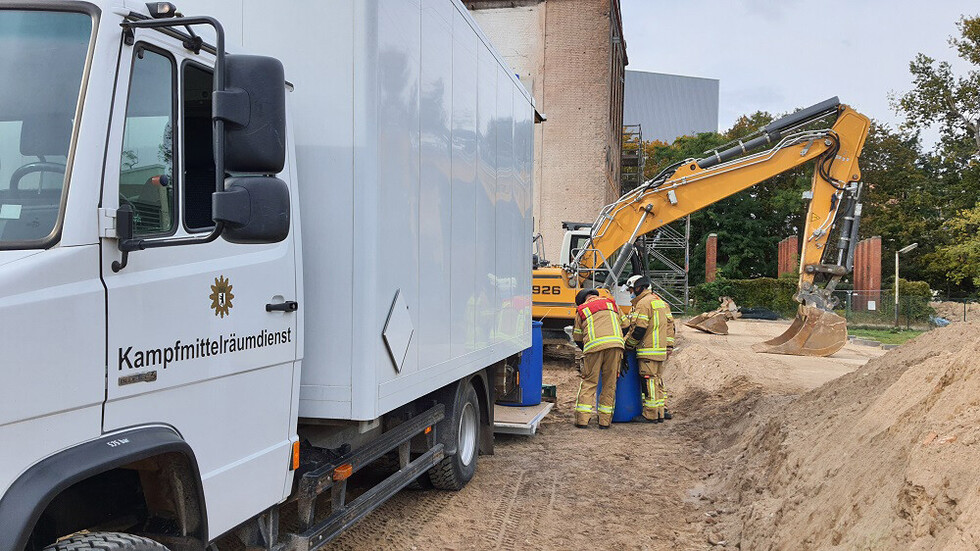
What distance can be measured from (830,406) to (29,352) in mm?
7068

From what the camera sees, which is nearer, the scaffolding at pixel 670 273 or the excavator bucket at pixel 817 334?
the excavator bucket at pixel 817 334

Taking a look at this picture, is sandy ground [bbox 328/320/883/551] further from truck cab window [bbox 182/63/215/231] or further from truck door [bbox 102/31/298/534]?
truck cab window [bbox 182/63/215/231]

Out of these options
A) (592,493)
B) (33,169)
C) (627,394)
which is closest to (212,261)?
(33,169)

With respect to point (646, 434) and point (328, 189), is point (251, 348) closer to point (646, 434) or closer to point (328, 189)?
point (328, 189)

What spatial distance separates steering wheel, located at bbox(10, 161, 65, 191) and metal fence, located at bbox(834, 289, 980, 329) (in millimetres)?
32331

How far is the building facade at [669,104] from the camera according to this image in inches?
2790

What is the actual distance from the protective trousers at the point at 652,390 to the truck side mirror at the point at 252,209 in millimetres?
8553

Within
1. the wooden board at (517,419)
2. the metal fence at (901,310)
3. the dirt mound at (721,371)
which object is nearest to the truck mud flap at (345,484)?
the wooden board at (517,419)

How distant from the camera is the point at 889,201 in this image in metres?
52.0

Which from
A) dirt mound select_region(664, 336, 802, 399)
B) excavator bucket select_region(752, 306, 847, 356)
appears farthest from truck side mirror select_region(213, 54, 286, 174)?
excavator bucket select_region(752, 306, 847, 356)

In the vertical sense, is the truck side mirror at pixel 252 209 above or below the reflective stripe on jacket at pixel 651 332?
above

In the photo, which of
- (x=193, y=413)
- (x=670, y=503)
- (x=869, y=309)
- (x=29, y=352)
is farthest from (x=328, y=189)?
(x=869, y=309)

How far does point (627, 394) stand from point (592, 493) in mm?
3965

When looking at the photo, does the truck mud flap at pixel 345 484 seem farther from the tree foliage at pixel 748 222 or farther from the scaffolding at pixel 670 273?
the tree foliage at pixel 748 222
